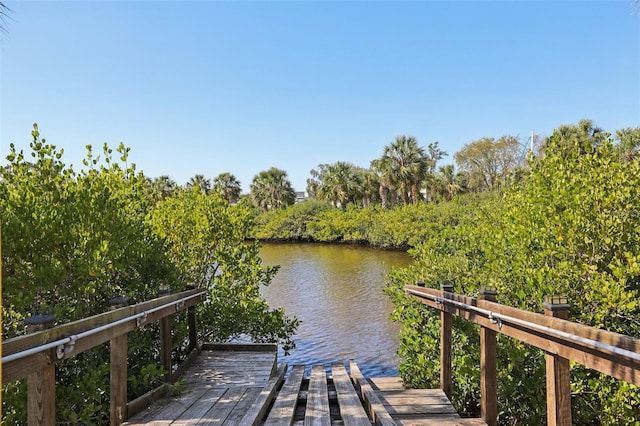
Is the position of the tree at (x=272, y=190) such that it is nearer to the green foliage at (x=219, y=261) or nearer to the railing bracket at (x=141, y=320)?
the green foliage at (x=219, y=261)

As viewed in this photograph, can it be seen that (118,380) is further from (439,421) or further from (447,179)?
(447,179)

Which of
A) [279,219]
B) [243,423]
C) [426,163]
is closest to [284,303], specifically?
[243,423]

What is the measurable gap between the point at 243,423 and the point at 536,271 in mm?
3095

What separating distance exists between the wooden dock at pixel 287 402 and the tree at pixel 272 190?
41177 millimetres

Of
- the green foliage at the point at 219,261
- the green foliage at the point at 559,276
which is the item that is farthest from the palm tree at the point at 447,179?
the green foliage at the point at 559,276

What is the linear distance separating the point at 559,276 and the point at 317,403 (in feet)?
8.80

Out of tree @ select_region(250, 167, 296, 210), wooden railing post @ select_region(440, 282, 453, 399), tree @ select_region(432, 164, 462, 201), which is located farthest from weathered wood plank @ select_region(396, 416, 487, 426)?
tree @ select_region(250, 167, 296, 210)

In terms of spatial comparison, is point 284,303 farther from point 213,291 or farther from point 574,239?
point 574,239

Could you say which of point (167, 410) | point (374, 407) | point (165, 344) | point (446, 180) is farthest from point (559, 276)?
point (446, 180)

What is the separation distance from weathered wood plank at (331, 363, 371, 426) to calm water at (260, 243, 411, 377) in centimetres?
282

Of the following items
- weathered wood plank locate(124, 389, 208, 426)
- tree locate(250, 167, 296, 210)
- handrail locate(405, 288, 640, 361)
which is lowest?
weathered wood plank locate(124, 389, 208, 426)

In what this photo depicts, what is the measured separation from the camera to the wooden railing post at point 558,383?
8.85ft

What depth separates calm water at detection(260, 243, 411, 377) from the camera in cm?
863

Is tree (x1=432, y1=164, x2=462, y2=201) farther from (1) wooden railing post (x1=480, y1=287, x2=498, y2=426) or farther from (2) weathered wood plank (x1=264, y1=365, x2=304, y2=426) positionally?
(1) wooden railing post (x1=480, y1=287, x2=498, y2=426)
